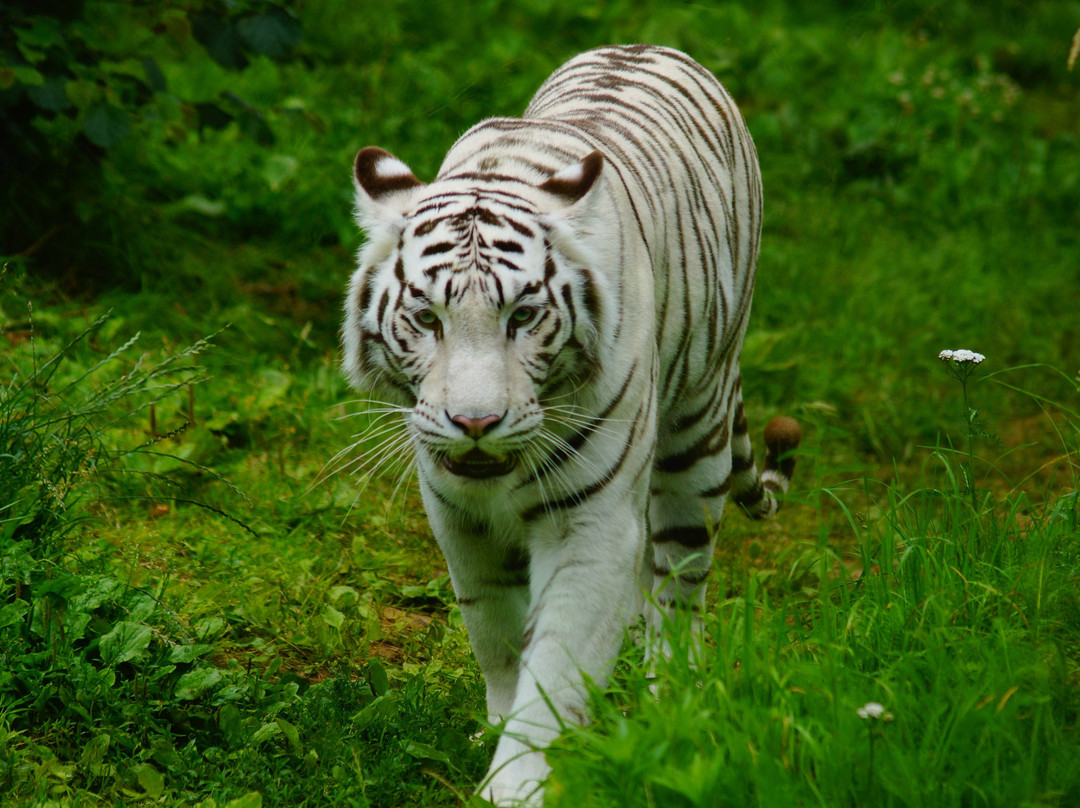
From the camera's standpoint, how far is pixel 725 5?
8844 mm

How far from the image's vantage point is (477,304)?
258cm

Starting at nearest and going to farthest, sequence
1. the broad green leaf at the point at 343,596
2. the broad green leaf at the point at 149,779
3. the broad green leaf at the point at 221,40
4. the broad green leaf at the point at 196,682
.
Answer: the broad green leaf at the point at 149,779
the broad green leaf at the point at 196,682
the broad green leaf at the point at 343,596
the broad green leaf at the point at 221,40

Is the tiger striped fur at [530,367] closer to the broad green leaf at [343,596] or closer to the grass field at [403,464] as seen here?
the grass field at [403,464]

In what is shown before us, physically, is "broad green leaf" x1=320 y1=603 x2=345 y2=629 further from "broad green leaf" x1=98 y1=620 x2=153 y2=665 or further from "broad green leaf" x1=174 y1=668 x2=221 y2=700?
"broad green leaf" x1=98 y1=620 x2=153 y2=665

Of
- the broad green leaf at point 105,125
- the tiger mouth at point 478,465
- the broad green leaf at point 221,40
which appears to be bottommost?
the tiger mouth at point 478,465

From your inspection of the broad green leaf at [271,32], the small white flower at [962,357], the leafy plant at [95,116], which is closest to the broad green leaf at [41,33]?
the leafy plant at [95,116]

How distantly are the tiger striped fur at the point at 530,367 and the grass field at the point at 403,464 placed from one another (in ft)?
0.60

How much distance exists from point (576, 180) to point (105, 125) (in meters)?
2.72

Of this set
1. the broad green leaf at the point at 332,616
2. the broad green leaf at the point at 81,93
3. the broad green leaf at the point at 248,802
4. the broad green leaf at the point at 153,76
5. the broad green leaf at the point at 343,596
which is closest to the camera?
the broad green leaf at the point at 248,802

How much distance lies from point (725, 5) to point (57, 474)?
6.99 metres

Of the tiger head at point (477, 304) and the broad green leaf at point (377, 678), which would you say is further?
the broad green leaf at point (377, 678)

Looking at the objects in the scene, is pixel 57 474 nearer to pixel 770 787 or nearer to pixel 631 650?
pixel 631 650

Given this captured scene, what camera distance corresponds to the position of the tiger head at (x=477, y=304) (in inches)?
100

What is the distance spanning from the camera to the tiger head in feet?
8.35
